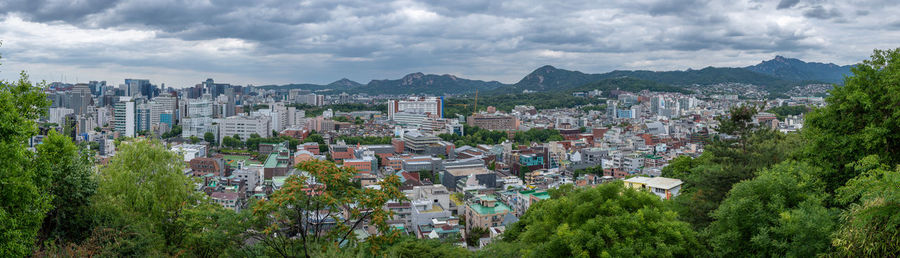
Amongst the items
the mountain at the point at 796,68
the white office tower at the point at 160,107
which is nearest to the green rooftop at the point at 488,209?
the white office tower at the point at 160,107

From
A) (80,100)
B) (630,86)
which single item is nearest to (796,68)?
(630,86)

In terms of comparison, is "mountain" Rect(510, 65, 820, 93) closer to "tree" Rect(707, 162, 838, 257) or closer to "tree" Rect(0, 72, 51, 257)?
"tree" Rect(707, 162, 838, 257)

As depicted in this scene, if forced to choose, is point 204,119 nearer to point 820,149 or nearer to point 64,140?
point 64,140

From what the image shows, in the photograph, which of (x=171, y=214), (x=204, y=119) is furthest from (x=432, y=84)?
(x=171, y=214)

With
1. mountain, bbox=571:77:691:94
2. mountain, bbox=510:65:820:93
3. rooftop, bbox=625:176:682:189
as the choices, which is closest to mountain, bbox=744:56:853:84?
mountain, bbox=510:65:820:93

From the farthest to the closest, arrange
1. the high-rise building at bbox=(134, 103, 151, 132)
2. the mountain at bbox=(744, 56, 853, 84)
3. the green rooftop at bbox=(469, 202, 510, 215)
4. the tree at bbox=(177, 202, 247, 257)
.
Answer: the mountain at bbox=(744, 56, 853, 84) → the high-rise building at bbox=(134, 103, 151, 132) → the green rooftop at bbox=(469, 202, 510, 215) → the tree at bbox=(177, 202, 247, 257)

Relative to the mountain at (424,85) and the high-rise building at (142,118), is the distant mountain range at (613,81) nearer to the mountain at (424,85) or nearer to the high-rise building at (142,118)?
the mountain at (424,85)
